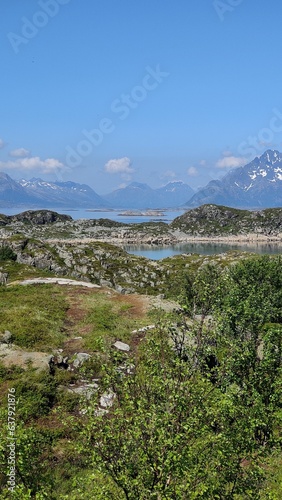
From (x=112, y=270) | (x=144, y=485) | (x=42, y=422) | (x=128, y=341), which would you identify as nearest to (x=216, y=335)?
(x=144, y=485)

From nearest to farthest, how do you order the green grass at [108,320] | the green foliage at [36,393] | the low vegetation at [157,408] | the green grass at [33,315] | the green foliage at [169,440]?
the green foliage at [169,440] → the low vegetation at [157,408] → the green foliage at [36,393] → the green grass at [33,315] → the green grass at [108,320]

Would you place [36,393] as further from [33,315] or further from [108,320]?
[108,320]

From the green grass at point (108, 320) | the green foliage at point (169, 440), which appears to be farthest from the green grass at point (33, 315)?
the green foliage at point (169, 440)

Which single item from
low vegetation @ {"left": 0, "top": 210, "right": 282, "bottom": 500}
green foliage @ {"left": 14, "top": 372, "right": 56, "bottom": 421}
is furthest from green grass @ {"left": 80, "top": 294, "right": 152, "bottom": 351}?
green foliage @ {"left": 14, "top": 372, "right": 56, "bottom": 421}

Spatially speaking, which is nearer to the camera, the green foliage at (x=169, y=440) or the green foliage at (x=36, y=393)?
the green foliage at (x=169, y=440)

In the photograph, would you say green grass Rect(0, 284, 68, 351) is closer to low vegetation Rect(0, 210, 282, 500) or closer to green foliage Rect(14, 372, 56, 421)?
low vegetation Rect(0, 210, 282, 500)

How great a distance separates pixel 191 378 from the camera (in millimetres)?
12062

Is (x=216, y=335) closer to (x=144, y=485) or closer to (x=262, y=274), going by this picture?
(x=144, y=485)

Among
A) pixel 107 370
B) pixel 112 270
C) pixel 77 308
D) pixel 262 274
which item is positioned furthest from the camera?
pixel 112 270

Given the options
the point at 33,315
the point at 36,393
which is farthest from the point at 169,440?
the point at 33,315

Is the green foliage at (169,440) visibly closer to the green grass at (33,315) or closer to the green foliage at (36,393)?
the green foliage at (36,393)

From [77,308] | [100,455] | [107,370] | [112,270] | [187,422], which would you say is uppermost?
[107,370]

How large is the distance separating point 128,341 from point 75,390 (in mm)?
8497

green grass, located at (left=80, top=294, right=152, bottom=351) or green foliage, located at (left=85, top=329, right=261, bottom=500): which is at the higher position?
green foliage, located at (left=85, top=329, right=261, bottom=500)
